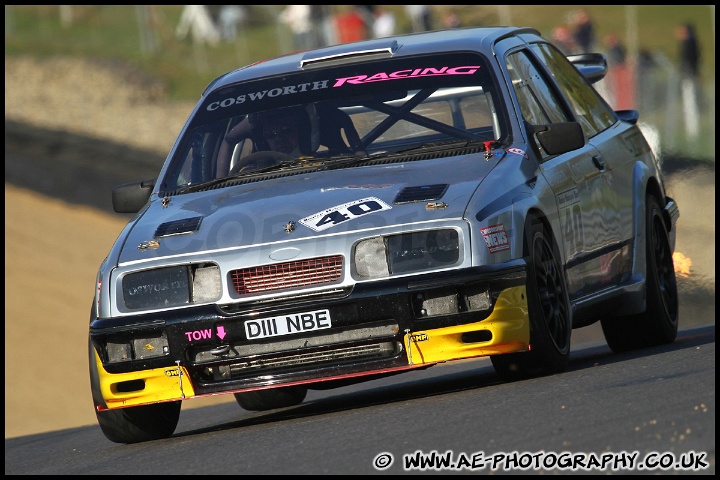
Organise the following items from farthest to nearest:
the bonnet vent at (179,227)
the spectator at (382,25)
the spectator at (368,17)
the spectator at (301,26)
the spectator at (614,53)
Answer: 1. the spectator at (301,26)
2. the spectator at (368,17)
3. the spectator at (382,25)
4. the spectator at (614,53)
5. the bonnet vent at (179,227)

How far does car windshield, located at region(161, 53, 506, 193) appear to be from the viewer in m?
7.80

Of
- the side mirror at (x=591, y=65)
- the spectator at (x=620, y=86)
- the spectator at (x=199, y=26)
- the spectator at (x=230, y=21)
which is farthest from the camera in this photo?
the spectator at (x=199, y=26)

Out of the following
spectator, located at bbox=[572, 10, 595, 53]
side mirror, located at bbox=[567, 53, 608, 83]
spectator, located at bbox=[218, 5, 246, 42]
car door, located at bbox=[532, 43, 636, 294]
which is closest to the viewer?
car door, located at bbox=[532, 43, 636, 294]

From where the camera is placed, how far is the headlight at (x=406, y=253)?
21.6ft

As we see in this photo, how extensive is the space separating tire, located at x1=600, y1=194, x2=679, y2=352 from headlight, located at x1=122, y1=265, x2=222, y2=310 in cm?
281

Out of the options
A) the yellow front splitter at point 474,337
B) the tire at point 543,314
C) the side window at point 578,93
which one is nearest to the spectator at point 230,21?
the side window at point 578,93

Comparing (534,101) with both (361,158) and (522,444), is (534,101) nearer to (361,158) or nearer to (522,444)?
(361,158)

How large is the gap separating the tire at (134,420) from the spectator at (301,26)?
21517 mm

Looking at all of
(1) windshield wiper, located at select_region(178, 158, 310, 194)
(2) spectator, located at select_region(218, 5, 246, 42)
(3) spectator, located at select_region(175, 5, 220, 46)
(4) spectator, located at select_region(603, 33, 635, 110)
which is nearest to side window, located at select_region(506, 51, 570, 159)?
(1) windshield wiper, located at select_region(178, 158, 310, 194)

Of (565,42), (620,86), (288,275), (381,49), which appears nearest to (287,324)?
(288,275)

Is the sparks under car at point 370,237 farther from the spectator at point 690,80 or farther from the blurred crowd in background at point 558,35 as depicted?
the blurred crowd in background at point 558,35

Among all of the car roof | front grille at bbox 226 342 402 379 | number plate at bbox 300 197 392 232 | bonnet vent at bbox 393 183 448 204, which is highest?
the car roof

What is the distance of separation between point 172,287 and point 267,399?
2.58 metres

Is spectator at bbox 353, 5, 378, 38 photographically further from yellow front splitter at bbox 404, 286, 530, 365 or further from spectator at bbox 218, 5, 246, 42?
yellow front splitter at bbox 404, 286, 530, 365
